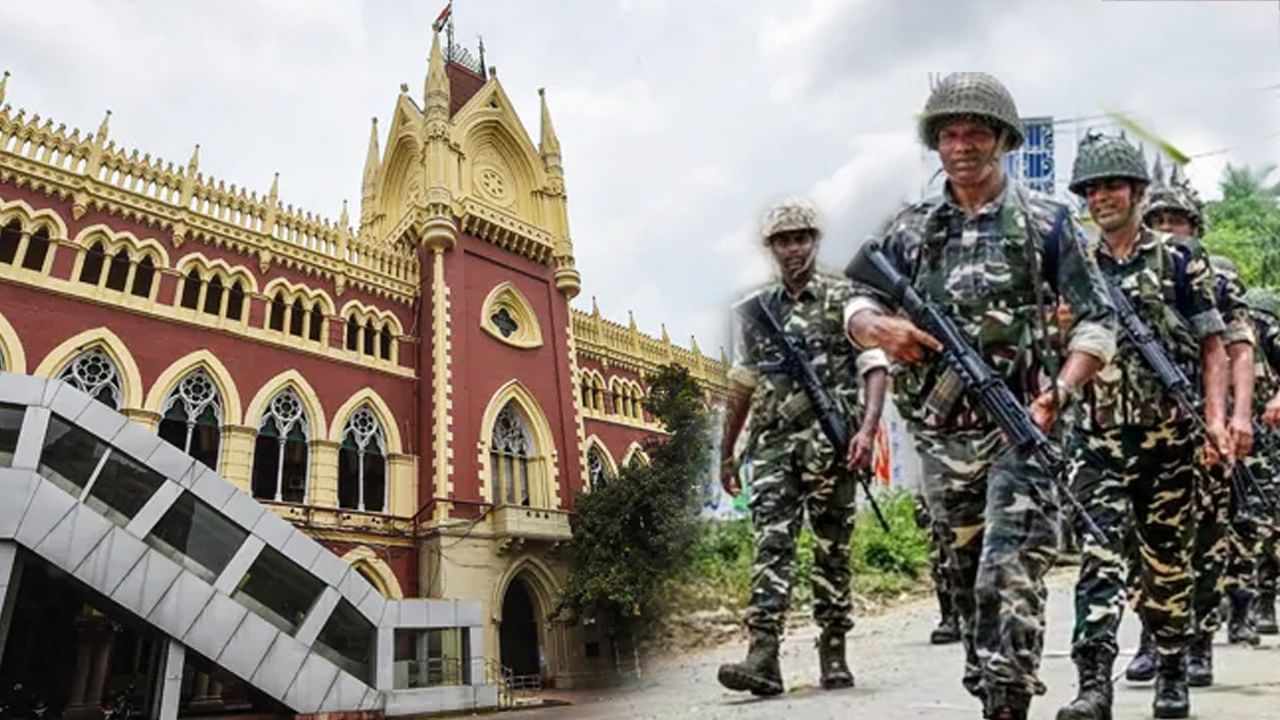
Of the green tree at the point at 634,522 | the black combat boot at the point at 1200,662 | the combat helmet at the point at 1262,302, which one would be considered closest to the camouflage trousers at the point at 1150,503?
the black combat boot at the point at 1200,662

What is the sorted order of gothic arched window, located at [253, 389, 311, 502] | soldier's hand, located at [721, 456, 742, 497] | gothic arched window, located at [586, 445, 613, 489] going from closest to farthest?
soldier's hand, located at [721, 456, 742, 497], gothic arched window, located at [253, 389, 311, 502], gothic arched window, located at [586, 445, 613, 489]

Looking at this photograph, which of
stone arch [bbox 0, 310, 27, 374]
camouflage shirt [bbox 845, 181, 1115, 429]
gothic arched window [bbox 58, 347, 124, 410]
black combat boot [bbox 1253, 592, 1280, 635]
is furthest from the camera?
gothic arched window [bbox 58, 347, 124, 410]

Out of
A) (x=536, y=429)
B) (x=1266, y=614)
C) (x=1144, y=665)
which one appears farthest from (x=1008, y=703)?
(x=536, y=429)

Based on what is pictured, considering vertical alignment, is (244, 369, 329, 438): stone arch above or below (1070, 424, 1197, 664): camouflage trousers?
above

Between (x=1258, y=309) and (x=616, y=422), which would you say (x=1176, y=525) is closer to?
(x=1258, y=309)

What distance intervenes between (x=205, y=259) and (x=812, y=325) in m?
11.2

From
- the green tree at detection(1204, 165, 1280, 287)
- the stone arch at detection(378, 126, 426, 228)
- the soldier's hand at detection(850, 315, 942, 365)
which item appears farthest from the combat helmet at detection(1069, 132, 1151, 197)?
the stone arch at detection(378, 126, 426, 228)

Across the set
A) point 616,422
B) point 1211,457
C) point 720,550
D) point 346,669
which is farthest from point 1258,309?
point 616,422

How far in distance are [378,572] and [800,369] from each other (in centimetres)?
1045

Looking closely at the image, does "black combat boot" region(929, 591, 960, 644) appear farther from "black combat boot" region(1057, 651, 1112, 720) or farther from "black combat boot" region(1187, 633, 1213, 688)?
"black combat boot" region(1057, 651, 1112, 720)

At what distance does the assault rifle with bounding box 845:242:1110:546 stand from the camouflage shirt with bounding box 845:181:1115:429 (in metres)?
0.04

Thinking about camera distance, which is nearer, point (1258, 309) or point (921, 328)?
point (921, 328)

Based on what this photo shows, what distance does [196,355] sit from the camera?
11477mm

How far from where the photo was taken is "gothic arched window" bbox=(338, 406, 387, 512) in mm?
12578
